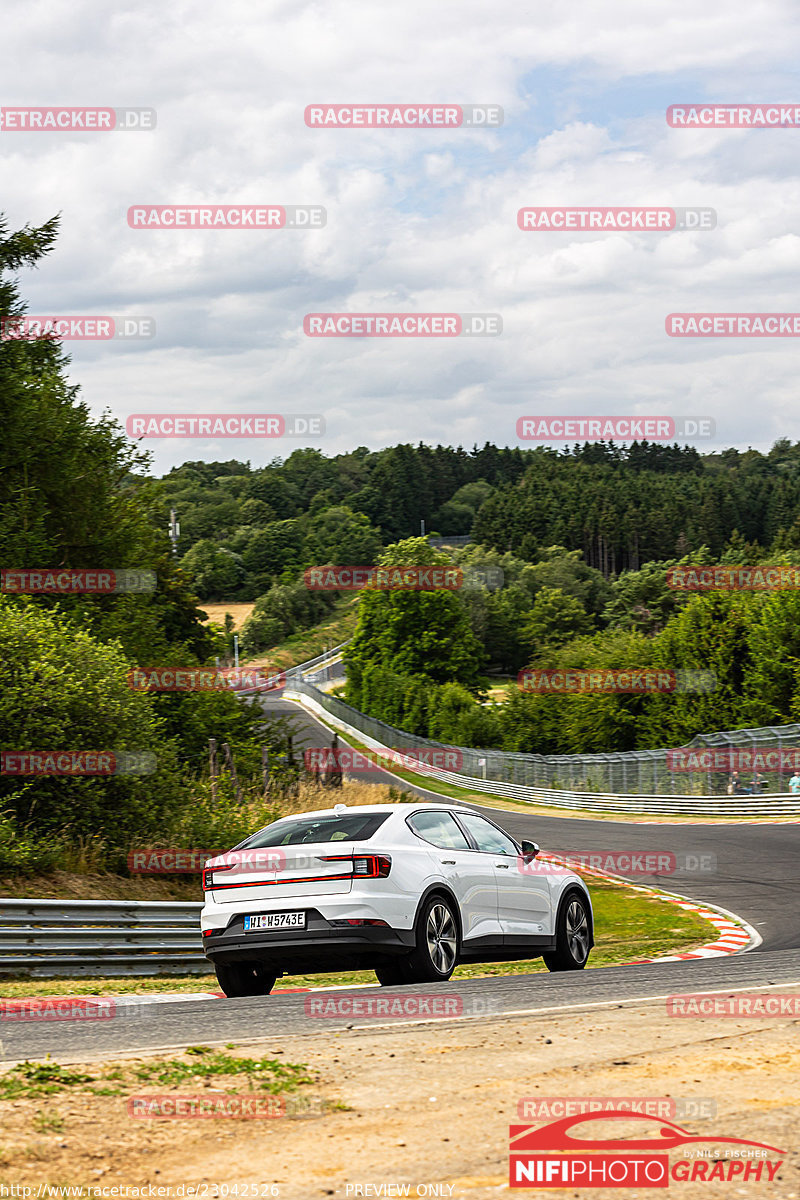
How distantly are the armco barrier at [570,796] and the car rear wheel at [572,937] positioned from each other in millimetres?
28085

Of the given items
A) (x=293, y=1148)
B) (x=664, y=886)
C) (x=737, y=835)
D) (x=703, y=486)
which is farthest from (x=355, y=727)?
(x=703, y=486)

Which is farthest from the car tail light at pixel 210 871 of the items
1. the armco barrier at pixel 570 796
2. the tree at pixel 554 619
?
the tree at pixel 554 619

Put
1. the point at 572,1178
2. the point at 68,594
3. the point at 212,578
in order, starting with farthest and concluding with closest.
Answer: the point at 212,578
the point at 68,594
the point at 572,1178

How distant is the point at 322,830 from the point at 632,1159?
5.75m

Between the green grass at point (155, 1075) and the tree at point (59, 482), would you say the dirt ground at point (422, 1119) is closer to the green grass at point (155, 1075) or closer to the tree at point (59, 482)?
the green grass at point (155, 1075)

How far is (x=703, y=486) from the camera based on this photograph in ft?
579

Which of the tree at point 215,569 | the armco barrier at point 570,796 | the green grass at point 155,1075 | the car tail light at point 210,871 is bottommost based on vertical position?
the armco barrier at point 570,796

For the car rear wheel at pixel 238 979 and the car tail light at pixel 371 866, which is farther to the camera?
the car rear wheel at pixel 238 979

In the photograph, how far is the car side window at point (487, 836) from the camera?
11.3 m

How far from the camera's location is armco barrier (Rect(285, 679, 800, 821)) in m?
40.6

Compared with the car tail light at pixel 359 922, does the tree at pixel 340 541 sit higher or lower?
higher

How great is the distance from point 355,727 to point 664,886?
6538 cm

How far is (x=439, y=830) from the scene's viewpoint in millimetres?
10758

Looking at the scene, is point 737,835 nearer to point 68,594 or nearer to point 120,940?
point 68,594
